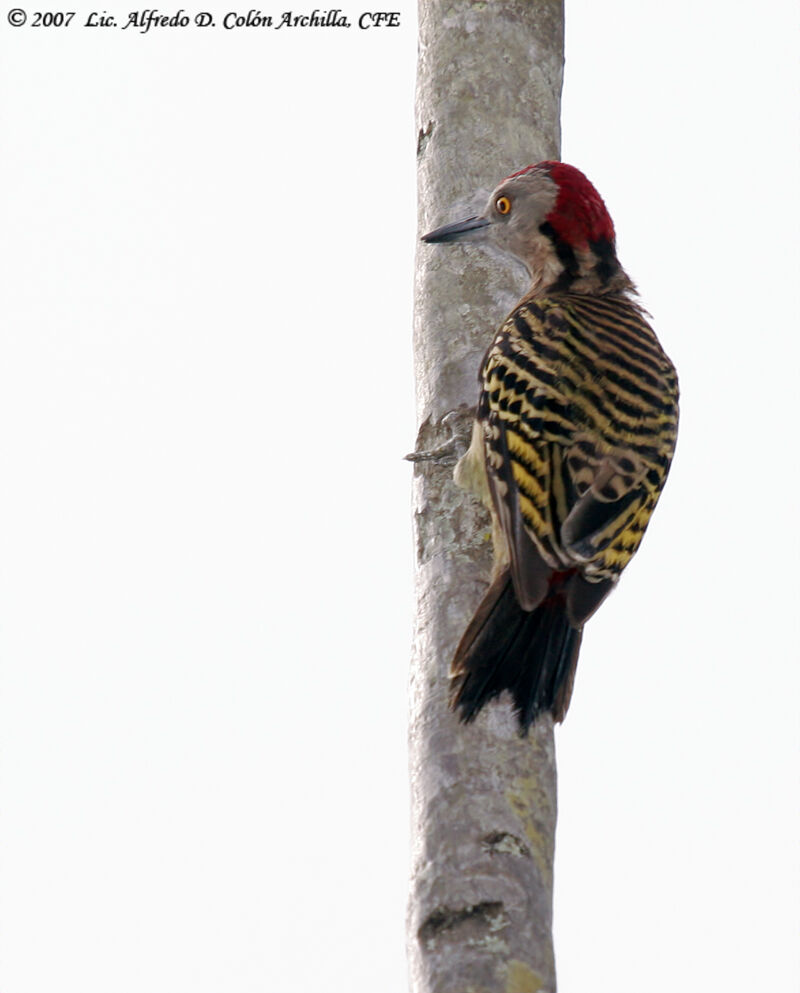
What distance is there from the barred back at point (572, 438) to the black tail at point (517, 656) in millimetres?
104

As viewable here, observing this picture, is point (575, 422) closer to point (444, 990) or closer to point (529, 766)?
point (529, 766)

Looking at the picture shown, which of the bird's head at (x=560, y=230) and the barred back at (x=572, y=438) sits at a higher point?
the bird's head at (x=560, y=230)

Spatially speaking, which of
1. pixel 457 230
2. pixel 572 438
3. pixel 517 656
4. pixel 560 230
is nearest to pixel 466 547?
pixel 517 656

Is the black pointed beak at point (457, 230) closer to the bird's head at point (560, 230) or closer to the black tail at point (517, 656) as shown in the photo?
the bird's head at point (560, 230)

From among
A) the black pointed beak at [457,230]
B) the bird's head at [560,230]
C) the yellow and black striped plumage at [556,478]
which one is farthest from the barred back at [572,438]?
the bird's head at [560,230]

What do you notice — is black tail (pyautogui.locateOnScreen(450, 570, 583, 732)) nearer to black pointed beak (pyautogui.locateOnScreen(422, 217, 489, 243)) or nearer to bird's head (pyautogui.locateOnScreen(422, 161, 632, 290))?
black pointed beak (pyautogui.locateOnScreen(422, 217, 489, 243))

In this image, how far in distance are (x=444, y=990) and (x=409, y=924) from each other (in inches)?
9.3

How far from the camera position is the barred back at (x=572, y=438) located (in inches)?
158

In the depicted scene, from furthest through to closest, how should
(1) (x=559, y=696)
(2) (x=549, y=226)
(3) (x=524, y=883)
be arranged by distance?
1. (2) (x=549, y=226)
2. (1) (x=559, y=696)
3. (3) (x=524, y=883)

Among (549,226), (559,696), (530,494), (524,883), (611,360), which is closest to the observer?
(524,883)

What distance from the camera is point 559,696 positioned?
3789mm

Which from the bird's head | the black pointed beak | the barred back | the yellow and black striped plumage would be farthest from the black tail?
the bird's head

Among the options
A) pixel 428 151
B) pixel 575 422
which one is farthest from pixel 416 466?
pixel 428 151

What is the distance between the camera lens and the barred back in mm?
4020
